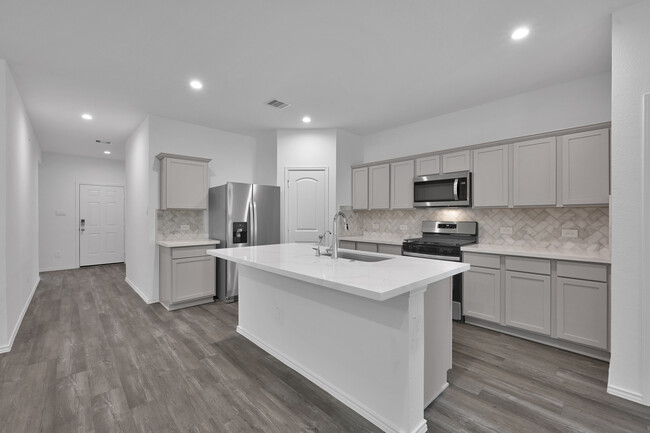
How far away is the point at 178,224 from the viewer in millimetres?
4574

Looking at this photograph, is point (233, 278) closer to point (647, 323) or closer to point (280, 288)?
point (280, 288)

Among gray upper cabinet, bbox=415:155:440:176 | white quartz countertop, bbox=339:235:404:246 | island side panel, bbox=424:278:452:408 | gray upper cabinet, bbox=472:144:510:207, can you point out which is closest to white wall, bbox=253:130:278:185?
white quartz countertop, bbox=339:235:404:246

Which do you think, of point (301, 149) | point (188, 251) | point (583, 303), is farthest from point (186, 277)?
point (583, 303)

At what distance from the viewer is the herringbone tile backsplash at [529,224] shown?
9.90 ft

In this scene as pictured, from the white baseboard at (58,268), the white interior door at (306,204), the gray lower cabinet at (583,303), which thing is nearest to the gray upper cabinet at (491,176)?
the gray lower cabinet at (583,303)

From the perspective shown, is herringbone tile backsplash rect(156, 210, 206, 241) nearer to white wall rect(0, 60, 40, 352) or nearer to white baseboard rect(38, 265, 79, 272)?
white wall rect(0, 60, 40, 352)

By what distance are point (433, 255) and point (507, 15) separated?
2475 millimetres

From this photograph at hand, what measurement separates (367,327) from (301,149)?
12.0 feet

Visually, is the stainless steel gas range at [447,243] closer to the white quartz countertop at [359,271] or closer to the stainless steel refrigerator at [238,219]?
the white quartz countertop at [359,271]

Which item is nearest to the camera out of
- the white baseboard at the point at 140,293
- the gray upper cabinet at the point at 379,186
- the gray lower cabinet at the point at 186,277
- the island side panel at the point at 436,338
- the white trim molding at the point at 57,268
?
the island side panel at the point at 436,338

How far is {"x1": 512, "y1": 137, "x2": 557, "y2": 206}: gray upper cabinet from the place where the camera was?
10.1ft

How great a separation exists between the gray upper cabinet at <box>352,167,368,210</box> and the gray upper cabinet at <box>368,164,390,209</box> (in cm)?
8

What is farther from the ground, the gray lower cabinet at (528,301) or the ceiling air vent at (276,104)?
the ceiling air vent at (276,104)

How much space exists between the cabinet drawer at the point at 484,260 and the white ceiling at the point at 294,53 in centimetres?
190
